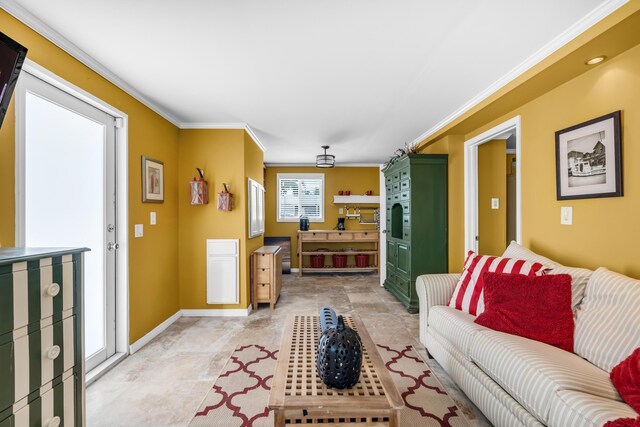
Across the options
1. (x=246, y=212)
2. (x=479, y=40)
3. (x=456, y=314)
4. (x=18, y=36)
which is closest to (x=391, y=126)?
(x=479, y=40)

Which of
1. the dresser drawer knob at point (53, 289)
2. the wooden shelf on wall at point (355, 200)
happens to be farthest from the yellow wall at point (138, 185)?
the wooden shelf on wall at point (355, 200)

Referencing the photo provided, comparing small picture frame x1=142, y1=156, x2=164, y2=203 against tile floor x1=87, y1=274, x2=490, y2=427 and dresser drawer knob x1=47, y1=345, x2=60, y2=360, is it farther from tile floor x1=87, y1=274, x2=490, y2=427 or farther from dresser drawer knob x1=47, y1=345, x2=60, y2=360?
dresser drawer knob x1=47, y1=345, x2=60, y2=360

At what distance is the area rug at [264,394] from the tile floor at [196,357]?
0.28 feet

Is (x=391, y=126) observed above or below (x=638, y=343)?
above

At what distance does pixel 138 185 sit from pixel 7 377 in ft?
6.82

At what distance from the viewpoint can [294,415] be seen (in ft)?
4.03

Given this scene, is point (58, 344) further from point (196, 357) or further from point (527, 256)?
point (527, 256)

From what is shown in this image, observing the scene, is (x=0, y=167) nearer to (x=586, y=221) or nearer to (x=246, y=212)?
(x=246, y=212)

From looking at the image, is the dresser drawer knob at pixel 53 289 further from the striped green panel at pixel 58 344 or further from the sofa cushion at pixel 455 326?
the sofa cushion at pixel 455 326

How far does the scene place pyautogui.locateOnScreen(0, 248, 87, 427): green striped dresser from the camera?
109 cm

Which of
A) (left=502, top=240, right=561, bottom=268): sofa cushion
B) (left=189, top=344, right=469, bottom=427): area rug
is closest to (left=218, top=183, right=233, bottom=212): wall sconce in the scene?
(left=189, top=344, right=469, bottom=427): area rug

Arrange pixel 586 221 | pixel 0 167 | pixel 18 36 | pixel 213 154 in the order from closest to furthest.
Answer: pixel 0 167
pixel 18 36
pixel 586 221
pixel 213 154

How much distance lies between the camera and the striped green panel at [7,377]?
41.9 inches

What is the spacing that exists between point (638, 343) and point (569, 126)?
1.63 m
